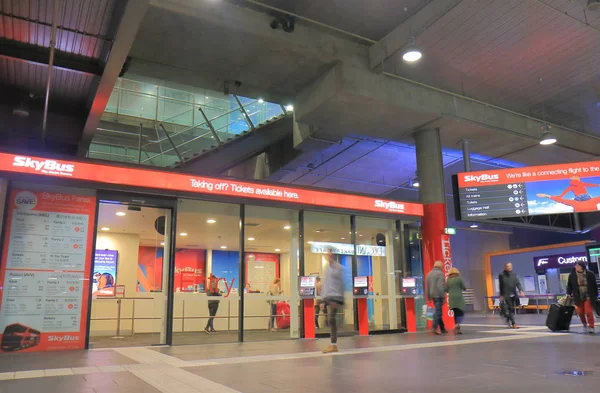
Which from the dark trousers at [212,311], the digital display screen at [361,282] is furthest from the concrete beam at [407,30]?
the dark trousers at [212,311]

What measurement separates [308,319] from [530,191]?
718cm

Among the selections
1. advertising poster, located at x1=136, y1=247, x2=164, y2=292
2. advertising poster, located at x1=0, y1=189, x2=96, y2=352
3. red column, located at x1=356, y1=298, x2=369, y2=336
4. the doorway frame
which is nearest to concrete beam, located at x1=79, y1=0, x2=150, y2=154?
the doorway frame

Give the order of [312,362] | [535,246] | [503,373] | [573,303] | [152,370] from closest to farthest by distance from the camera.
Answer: [503,373] → [152,370] → [312,362] → [573,303] → [535,246]

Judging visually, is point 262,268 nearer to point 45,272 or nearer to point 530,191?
point 45,272

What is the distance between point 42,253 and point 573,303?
10569mm

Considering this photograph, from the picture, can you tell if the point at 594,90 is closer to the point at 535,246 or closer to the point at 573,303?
the point at 573,303

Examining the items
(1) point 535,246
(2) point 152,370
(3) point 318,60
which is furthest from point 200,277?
(1) point 535,246

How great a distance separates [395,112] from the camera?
12016mm

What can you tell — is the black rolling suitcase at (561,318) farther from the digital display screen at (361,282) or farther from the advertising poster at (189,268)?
the advertising poster at (189,268)

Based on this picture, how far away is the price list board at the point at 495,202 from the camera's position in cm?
1275

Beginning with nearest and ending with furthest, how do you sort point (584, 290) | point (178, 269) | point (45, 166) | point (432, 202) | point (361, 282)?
point (45, 166) → point (584, 290) → point (361, 282) → point (432, 202) → point (178, 269)

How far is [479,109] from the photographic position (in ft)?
43.9

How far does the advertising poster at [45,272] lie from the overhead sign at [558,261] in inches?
826

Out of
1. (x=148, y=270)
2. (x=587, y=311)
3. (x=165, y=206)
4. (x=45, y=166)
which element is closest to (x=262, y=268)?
(x=148, y=270)
